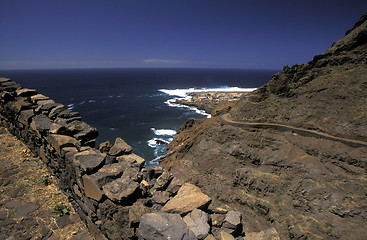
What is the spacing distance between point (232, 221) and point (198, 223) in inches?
45.0

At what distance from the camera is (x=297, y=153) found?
15.8m

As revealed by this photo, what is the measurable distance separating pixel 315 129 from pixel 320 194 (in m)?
6.37

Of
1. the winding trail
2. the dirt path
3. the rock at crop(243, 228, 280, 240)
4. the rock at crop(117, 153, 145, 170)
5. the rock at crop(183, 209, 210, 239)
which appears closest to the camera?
the rock at crop(183, 209, 210, 239)

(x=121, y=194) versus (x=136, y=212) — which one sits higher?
(x=121, y=194)

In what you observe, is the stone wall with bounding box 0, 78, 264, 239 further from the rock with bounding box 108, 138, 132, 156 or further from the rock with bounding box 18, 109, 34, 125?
the rock with bounding box 18, 109, 34, 125

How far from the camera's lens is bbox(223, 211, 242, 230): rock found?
403 centimetres

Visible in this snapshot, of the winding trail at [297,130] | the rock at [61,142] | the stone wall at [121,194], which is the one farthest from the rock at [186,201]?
the winding trail at [297,130]

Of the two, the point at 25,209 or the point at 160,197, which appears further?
the point at 25,209

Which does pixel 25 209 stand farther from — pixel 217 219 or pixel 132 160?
pixel 217 219

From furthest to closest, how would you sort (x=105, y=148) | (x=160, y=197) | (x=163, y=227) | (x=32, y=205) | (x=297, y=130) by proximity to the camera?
(x=297, y=130)
(x=105, y=148)
(x=32, y=205)
(x=160, y=197)
(x=163, y=227)

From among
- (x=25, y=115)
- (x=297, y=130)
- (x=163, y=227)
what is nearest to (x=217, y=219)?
(x=163, y=227)

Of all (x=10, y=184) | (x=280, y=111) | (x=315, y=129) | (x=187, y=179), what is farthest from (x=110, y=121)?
(x=10, y=184)

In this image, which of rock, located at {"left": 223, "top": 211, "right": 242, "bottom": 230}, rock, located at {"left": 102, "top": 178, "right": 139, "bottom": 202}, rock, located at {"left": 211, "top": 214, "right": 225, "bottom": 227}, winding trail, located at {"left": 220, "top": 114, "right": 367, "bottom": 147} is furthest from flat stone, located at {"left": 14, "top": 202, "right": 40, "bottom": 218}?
winding trail, located at {"left": 220, "top": 114, "right": 367, "bottom": 147}

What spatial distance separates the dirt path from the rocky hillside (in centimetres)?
1013
